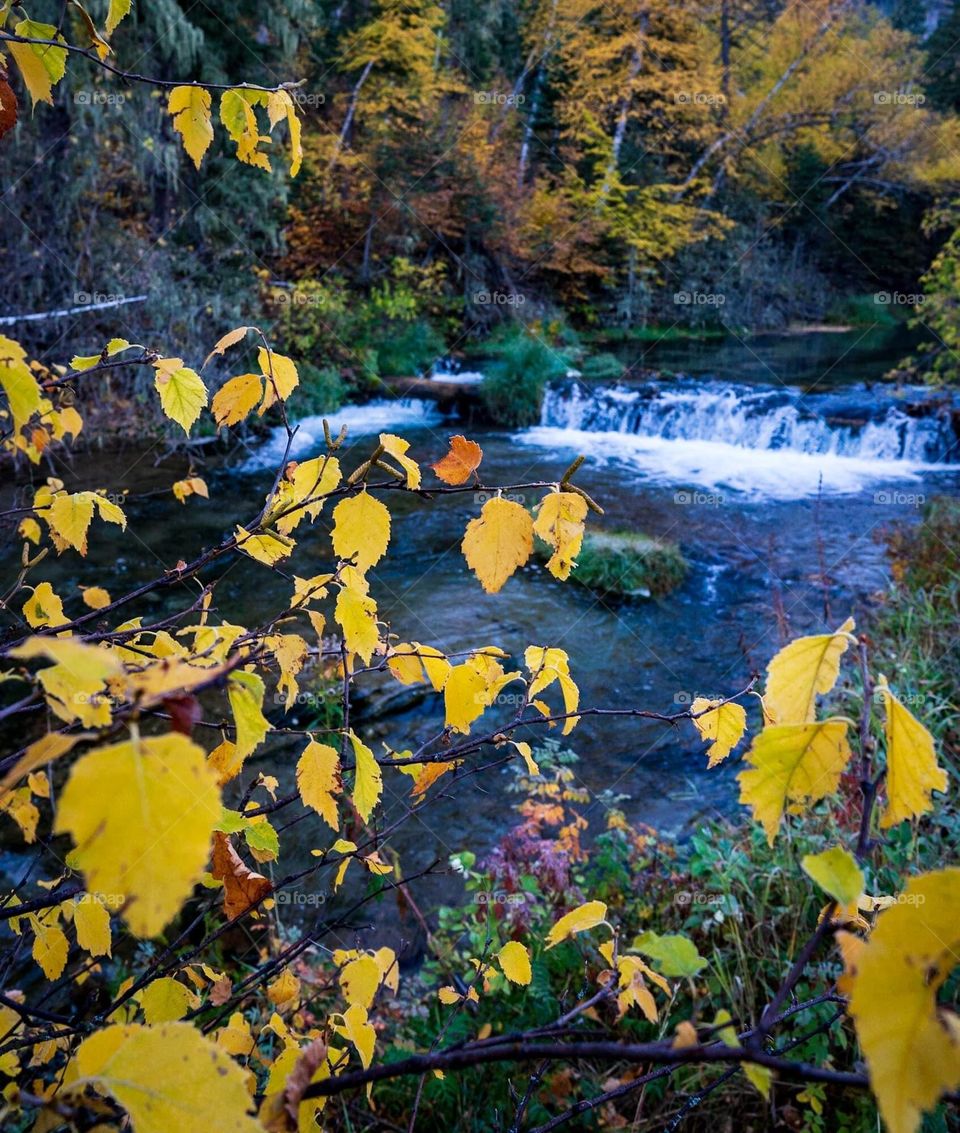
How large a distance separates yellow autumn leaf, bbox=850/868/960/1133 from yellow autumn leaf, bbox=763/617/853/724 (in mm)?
242

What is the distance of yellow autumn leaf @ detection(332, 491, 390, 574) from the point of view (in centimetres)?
102

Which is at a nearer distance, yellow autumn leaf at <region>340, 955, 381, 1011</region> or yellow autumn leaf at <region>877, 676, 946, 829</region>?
yellow autumn leaf at <region>877, 676, 946, 829</region>

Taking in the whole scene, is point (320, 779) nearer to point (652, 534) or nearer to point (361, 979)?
point (361, 979)

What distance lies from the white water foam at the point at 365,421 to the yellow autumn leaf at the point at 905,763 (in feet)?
A: 30.7

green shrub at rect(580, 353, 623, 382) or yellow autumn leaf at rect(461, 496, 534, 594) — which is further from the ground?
yellow autumn leaf at rect(461, 496, 534, 594)

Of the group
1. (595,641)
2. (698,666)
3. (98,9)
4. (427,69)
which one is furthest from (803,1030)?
(427,69)

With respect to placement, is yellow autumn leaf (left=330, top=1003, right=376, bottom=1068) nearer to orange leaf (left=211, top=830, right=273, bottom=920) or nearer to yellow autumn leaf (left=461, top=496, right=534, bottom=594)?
orange leaf (left=211, top=830, right=273, bottom=920)

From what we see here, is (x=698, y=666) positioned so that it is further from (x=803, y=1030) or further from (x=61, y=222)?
(x=61, y=222)

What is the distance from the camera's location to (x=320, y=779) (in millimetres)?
1050

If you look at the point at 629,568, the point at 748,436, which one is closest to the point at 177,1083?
the point at 629,568

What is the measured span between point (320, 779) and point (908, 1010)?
776mm

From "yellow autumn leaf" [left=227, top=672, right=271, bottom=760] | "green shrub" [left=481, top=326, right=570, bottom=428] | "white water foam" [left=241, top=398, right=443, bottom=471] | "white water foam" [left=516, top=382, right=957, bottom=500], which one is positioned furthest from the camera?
"green shrub" [left=481, top=326, right=570, bottom=428]

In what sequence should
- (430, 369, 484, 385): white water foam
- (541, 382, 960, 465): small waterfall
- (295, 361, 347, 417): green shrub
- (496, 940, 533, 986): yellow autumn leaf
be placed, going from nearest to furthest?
(496, 940, 533, 986): yellow autumn leaf, (541, 382, 960, 465): small waterfall, (295, 361, 347, 417): green shrub, (430, 369, 484, 385): white water foam

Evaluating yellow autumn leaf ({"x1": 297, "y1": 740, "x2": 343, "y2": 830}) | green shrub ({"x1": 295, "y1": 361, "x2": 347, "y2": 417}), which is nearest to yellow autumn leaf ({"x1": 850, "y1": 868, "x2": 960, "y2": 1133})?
yellow autumn leaf ({"x1": 297, "y1": 740, "x2": 343, "y2": 830})
